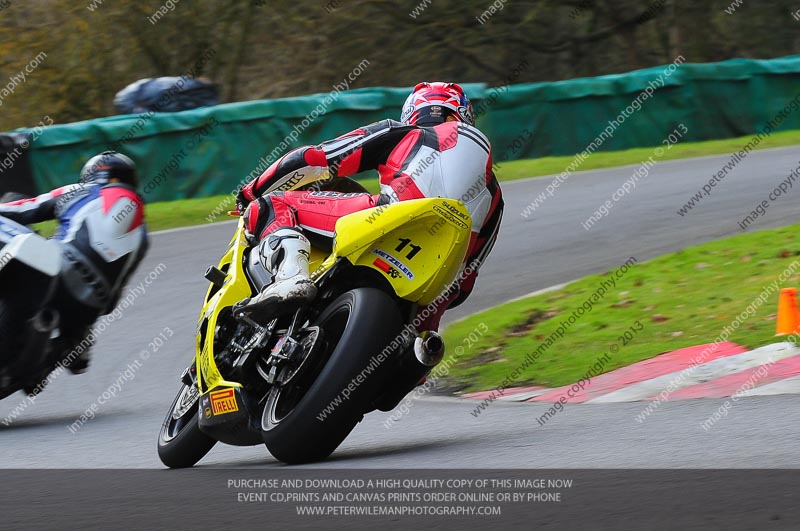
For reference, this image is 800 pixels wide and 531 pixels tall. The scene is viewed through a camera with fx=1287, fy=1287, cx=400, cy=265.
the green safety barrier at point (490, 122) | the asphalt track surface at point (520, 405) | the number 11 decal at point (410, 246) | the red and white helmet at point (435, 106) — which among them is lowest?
the green safety barrier at point (490, 122)

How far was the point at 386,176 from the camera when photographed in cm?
588

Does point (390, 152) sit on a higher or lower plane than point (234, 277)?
higher

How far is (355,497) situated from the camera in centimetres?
438

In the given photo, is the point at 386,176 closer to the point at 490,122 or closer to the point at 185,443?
the point at 185,443

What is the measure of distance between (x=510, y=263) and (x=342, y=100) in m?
6.15

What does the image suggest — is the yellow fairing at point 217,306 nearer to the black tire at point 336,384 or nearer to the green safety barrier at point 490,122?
the black tire at point 336,384

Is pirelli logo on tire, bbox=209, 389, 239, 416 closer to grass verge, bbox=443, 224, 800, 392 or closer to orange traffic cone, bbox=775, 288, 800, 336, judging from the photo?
grass verge, bbox=443, 224, 800, 392

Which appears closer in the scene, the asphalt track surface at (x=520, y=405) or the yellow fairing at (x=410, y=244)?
the asphalt track surface at (x=520, y=405)

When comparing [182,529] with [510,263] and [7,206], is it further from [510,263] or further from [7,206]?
[510,263]

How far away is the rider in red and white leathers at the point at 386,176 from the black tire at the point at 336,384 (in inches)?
17.8

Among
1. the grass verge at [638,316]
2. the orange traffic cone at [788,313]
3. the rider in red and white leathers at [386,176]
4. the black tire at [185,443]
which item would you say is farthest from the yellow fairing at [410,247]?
the orange traffic cone at [788,313]

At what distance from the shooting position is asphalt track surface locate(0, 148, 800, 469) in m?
5.12

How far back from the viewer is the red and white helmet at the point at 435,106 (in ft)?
20.0

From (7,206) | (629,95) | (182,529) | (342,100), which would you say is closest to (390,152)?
(182,529)
